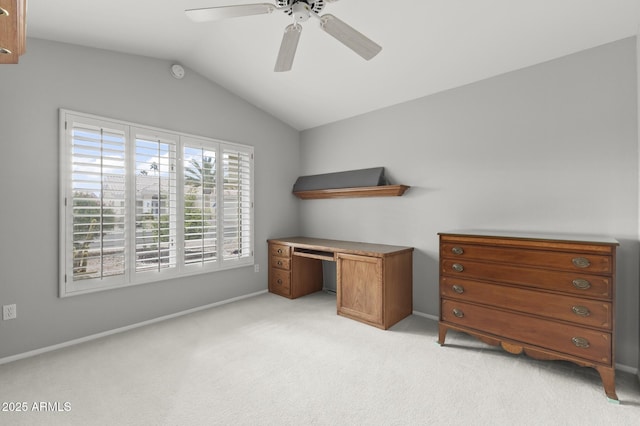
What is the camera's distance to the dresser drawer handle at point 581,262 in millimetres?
1955

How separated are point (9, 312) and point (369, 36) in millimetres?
3840

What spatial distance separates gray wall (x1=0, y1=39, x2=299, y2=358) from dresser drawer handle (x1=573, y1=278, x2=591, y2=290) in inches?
140

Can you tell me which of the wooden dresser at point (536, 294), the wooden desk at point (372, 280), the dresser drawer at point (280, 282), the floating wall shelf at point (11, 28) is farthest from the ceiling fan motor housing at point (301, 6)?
the dresser drawer at point (280, 282)

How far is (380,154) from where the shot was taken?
146 inches

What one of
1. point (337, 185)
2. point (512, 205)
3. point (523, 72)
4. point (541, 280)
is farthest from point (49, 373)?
point (523, 72)

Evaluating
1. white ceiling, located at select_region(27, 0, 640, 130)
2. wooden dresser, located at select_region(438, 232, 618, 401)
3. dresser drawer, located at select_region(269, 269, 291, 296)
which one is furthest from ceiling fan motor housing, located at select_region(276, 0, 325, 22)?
dresser drawer, located at select_region(269, 269, 291, 296)

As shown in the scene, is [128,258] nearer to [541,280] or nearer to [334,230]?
[334,230]

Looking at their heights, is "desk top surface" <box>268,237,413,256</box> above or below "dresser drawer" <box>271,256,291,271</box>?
above

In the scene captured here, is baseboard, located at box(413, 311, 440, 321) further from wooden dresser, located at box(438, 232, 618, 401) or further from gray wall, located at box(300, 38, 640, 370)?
wooden dresser, located at box(438, 232, 618, 401)

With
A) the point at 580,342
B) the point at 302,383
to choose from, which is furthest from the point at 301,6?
the point at 580,342

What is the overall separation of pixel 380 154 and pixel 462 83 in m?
1.16

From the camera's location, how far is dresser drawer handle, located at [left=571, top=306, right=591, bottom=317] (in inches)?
76.9

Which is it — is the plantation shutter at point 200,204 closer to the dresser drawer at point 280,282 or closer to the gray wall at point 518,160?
the dresser drawer at point 280,282

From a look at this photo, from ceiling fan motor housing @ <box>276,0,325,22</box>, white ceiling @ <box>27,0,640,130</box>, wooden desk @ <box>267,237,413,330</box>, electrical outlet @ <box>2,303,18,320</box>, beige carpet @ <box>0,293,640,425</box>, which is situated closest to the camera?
ceiling fan motor housing @ <box>276,0,325,22</box>
